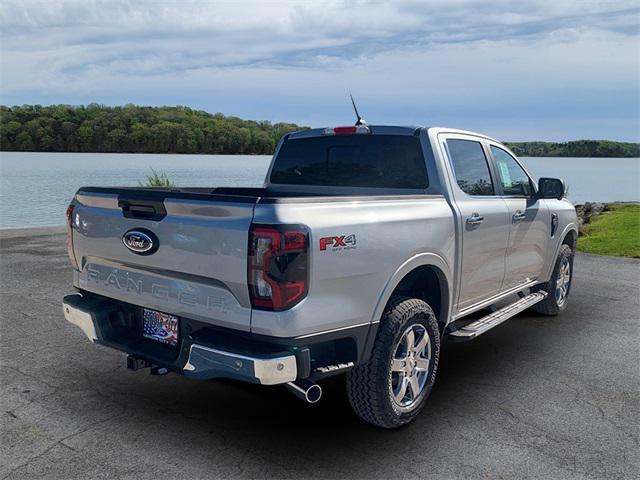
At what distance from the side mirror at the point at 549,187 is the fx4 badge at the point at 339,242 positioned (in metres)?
3.25

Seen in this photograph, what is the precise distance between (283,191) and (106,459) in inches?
101

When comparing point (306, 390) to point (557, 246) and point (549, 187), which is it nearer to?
point (549, 187)

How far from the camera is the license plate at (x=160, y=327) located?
3.42 metres

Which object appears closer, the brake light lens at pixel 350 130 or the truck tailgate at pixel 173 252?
the truck tailgate at pixel 173 252

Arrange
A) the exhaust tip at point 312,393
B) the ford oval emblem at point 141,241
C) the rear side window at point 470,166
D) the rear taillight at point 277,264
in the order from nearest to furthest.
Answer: the rear taillight at point 277,264
the exhaust tip at point 312,393
the ford oval emblem at point 141,241
the rear side window at point 470,166

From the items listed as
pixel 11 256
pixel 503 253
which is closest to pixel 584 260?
pixel 503 253

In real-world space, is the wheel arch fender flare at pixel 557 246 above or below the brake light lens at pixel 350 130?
below

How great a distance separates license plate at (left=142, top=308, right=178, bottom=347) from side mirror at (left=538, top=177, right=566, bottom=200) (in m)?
3.98

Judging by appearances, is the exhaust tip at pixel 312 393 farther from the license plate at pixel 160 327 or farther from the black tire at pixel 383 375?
the license plate at pixel 160 327

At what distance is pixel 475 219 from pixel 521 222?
3.82ft

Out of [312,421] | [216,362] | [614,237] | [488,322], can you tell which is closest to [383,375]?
[312,421]

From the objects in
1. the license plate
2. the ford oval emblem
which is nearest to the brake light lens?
the ford oval emblem

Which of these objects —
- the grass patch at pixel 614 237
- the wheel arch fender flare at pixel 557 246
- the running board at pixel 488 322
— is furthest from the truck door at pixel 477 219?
the grass patch at pixel 614 237

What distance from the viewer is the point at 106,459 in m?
3.32
